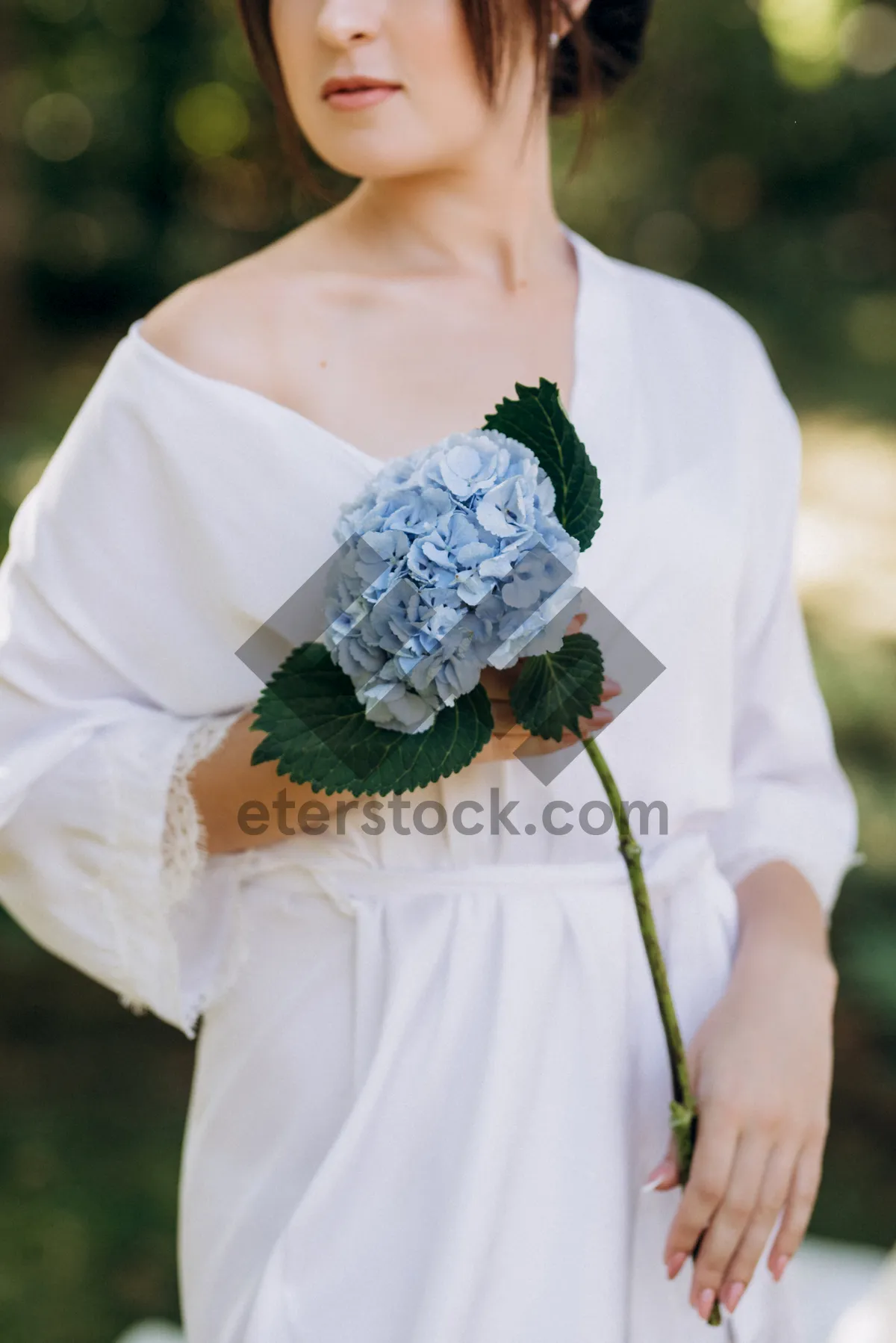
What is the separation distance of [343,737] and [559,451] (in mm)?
298

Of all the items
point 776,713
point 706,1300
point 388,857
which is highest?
point 776,713

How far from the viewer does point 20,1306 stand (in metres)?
3.29

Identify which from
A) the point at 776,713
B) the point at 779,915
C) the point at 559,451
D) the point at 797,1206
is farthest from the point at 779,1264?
the point at 559,451

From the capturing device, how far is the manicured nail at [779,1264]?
147 centimetres

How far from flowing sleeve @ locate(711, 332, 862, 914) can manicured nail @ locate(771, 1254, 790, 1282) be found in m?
0.42

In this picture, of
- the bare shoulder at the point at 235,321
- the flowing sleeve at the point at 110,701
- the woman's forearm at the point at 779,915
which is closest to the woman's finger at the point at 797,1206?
the woman's forearm at the point at 779,915

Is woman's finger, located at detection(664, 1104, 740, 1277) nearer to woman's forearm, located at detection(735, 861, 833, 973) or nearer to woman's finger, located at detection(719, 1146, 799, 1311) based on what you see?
woman's finger, located at detection(719, 1146, 799, 1311)

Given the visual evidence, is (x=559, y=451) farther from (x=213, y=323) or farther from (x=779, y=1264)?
(x=779, y=1264)

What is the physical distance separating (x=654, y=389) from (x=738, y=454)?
0.39 feet

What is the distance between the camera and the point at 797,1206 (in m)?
1.46

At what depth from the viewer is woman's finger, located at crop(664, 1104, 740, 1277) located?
1369 millimetres

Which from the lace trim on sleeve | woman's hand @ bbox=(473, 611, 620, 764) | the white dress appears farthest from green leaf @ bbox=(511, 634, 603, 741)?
the lace trim on sleeve

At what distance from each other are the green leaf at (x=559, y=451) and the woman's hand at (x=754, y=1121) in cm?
55

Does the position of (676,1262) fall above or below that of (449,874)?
below
